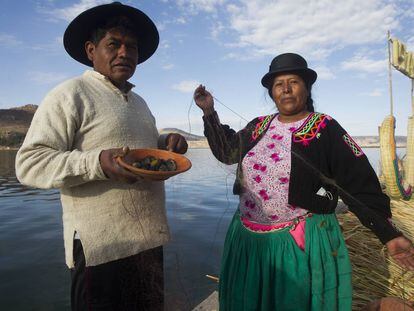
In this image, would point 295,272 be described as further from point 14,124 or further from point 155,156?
point 14,124

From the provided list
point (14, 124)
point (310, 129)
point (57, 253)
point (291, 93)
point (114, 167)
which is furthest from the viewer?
point (14, 124)

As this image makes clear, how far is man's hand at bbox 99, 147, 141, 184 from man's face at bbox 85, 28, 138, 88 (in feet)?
2.35

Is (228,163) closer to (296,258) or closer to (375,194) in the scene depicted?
(296,258)

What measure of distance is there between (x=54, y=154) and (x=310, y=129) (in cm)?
181

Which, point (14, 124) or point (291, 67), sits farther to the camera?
point (14, 124)

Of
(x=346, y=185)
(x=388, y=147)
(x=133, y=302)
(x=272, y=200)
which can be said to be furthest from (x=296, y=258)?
(x=388, y=147)

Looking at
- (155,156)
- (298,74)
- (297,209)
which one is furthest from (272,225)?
(298,74)

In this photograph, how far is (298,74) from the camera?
8.05 feet

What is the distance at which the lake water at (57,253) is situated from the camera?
5703 mm

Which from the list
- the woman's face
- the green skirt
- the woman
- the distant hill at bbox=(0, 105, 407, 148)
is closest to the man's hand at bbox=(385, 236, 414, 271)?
the woman

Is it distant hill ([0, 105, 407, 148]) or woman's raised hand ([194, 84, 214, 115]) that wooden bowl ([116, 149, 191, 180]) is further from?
distant hill ([0, 105, 407, 148])

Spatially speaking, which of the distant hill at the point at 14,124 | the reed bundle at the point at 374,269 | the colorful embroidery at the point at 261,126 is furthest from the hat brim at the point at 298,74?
the distant hill at the point at 14,124

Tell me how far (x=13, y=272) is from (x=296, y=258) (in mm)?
6830

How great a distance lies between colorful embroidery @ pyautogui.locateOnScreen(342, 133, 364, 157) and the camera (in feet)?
7.14
